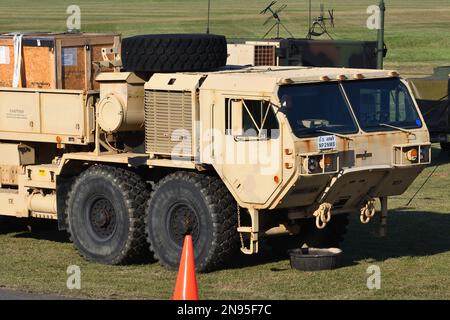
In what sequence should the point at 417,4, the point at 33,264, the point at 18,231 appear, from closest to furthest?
1. the point at 33,264
2. the point at 18,231
3. the point at 417,4

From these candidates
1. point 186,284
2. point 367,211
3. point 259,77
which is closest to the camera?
point 186,284

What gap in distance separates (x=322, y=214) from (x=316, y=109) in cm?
122

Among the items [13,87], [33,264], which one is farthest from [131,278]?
[13,87]

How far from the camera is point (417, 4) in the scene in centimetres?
9856

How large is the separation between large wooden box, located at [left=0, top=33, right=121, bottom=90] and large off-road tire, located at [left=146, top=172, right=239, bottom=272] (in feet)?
8.37

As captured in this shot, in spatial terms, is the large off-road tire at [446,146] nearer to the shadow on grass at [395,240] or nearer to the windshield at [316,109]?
the shadow on grass at [395,240]

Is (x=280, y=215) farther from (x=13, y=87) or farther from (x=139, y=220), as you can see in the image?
(x=13, y=87)

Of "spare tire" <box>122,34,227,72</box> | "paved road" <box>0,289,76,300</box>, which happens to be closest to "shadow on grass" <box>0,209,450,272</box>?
"spare tire" <box>122,34,227,72</box>

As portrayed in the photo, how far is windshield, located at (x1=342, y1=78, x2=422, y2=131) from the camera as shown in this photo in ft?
52.2

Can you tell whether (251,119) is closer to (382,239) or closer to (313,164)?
(313,164)

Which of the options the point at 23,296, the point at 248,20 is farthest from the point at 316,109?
the point at 248,20

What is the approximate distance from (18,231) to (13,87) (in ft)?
8.16

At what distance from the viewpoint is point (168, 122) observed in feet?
52.9

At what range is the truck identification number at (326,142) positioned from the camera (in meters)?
15.1
